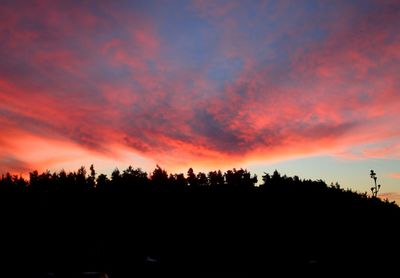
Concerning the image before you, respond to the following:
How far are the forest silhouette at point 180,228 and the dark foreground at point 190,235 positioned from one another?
76mm

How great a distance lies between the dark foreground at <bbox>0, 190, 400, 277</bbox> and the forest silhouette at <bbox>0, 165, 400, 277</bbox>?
8cm

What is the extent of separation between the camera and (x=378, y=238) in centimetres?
3117

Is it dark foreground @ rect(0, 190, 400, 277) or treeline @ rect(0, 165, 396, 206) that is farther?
treeline @ rect(0, 165, 396, 206)

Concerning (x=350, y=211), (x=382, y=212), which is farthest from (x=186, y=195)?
(x=382, y=212)

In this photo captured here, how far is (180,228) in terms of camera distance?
28.4 metres

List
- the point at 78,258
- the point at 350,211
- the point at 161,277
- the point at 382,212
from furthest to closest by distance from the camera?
1. the point at 382,212
2. the point at 350,211
3. the point at 78,258
4. the point at 161,277

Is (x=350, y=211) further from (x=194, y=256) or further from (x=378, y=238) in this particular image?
(x=194, y=256)

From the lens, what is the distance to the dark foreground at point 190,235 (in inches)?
907

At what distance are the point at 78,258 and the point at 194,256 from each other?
804 centimetres

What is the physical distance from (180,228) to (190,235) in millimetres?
1106

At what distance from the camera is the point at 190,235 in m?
27.8

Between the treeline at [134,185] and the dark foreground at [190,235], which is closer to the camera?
the dark foreground at [190,235]

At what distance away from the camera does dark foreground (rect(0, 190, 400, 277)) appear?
23.0 meters

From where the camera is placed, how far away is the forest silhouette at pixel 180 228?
76.8 feet
